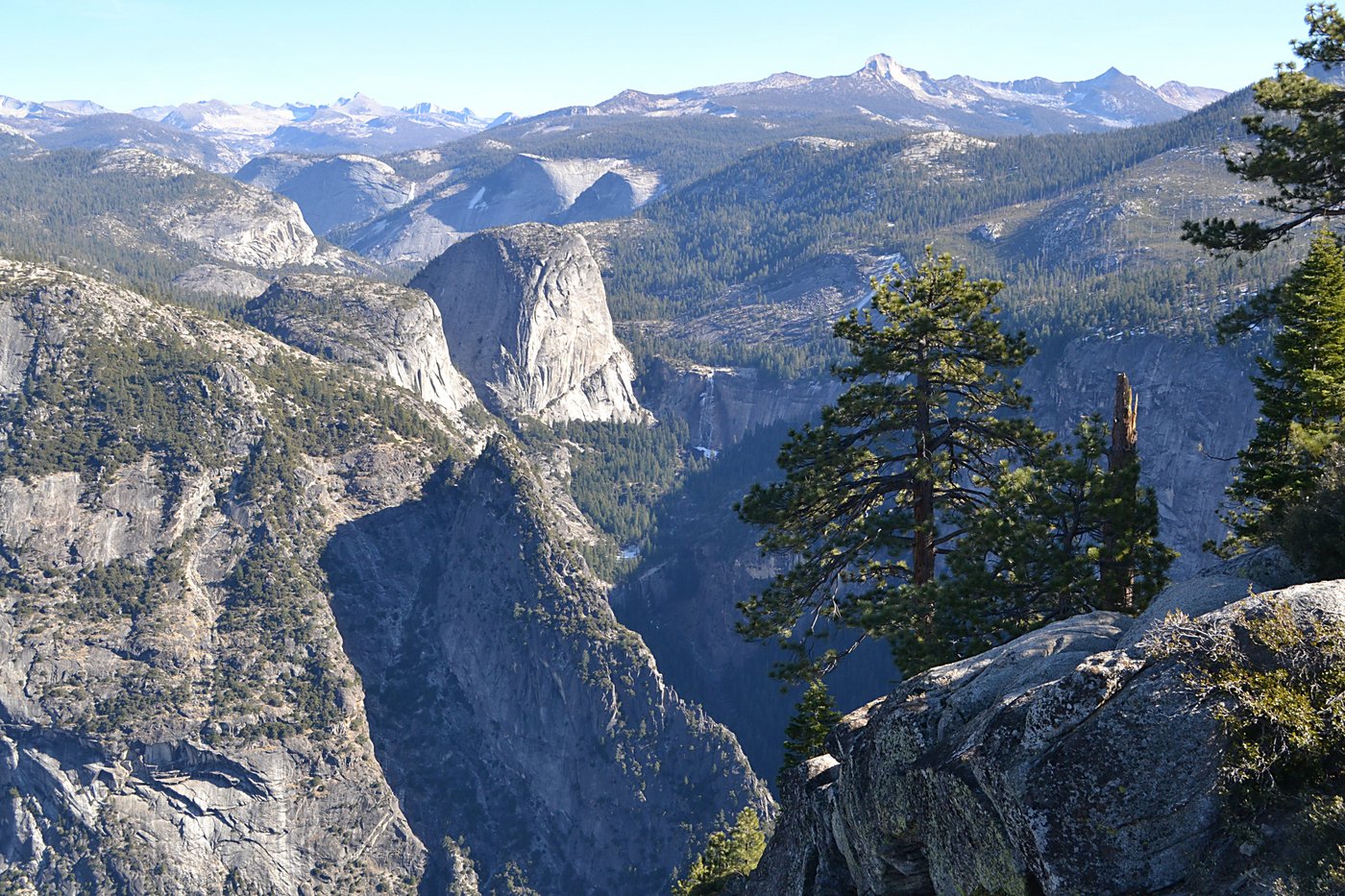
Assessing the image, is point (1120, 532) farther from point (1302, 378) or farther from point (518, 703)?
point (518, 703)

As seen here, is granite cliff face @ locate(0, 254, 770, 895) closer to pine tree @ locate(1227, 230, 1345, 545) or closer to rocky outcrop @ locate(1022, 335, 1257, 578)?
rocky outcrop @ locate(1022, 335, 1257, 578)

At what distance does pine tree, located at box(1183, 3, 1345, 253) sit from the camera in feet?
97.0

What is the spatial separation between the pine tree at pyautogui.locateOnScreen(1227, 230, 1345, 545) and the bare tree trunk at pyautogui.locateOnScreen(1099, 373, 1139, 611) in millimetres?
3009

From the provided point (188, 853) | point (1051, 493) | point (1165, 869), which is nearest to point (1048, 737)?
point (1165, 869)

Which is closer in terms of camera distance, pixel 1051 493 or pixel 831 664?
pixel 1051 493

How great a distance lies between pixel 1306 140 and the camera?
30109mm

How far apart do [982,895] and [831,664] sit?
554 inches

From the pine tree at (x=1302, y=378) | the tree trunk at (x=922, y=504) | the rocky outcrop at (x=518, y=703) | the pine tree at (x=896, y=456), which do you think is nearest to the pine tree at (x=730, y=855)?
the pine tree at (x=896, y=456)

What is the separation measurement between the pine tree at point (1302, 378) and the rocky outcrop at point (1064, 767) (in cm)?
729

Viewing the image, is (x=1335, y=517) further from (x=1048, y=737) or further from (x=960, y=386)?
(x=960, y=386)

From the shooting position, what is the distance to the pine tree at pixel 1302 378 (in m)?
24.9

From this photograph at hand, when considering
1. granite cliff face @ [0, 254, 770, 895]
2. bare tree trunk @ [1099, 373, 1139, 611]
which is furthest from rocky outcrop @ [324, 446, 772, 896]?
bare tree trunk @ [1099, 373, 1139, 611]

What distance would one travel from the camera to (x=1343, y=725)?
A: 1302 centimetres

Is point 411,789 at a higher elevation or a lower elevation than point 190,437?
lower
